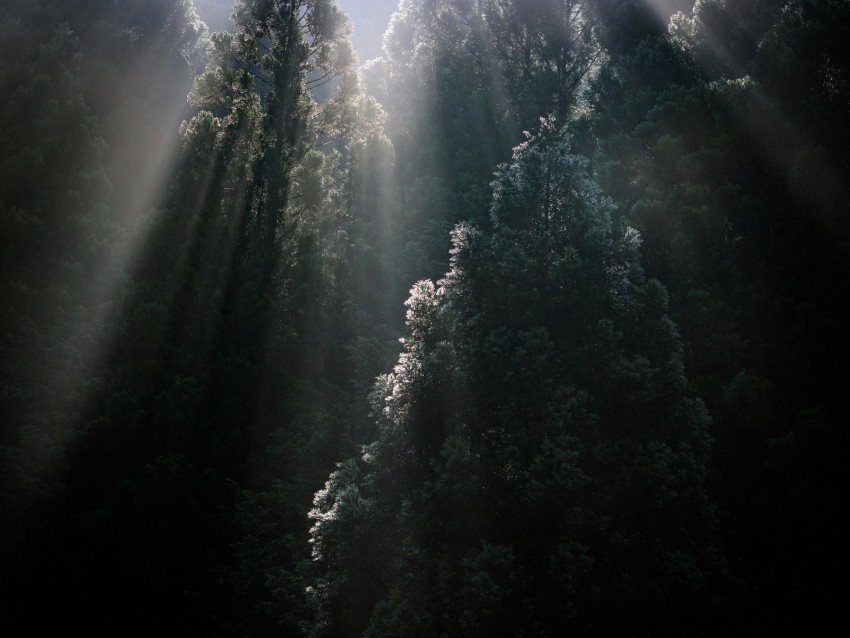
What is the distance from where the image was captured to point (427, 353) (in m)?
Answer: 10.9

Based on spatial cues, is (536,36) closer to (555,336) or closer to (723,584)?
(555,336)

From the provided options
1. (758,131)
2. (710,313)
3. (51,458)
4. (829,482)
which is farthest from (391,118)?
(829,482)

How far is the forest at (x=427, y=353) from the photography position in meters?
9.84

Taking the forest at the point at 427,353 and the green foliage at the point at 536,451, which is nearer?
the green foliage at the point at 536,451

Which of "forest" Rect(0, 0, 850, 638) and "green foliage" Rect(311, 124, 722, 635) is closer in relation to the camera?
"green foliage" Rect(311, 124, 722, 635)

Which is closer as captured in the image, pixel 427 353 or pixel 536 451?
pixel 536 451

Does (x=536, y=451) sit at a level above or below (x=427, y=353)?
below

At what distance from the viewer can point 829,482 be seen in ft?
39.1

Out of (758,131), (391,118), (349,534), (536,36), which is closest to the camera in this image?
(349,534)

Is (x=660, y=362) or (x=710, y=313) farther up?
(x=710, y=313)

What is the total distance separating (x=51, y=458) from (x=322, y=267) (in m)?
9.09

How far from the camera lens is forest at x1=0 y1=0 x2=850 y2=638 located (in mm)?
9836

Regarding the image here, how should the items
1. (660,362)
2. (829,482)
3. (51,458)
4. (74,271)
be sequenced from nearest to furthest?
(660,362), (829,482), (51,458), (74,271)

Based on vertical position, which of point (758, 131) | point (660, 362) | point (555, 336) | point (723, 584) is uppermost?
point (758, 131)
